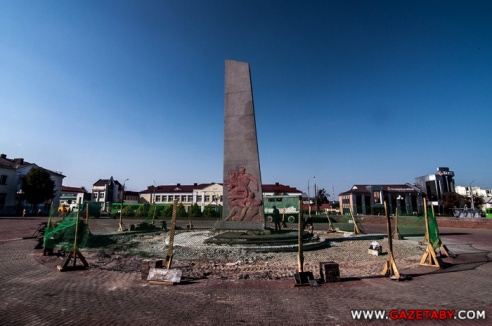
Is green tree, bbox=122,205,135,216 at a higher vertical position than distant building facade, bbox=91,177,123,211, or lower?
lower

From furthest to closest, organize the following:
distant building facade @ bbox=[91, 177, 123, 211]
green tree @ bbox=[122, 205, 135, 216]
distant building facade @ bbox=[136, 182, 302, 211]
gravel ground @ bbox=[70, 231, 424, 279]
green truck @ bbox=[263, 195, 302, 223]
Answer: distant building facade @ bbox=[91, 177, 123, 211], distant building facade @ bbox=[136, 182, 302, 211], green tree @ bbox=[122, 205, 135, 216], green truck @ bbox=[263, 195, 302, 223], gravel ground @ bbox=[70, 231, 424, 279]

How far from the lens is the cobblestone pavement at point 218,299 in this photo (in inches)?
194

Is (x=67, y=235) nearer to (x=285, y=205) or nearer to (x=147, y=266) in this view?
(x=147, y=266)

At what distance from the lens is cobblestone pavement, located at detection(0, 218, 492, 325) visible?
4.93 m

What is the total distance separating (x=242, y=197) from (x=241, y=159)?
7.98ft

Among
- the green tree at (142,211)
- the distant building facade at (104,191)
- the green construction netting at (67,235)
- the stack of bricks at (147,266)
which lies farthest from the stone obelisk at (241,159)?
the distant building facade at (104,191)

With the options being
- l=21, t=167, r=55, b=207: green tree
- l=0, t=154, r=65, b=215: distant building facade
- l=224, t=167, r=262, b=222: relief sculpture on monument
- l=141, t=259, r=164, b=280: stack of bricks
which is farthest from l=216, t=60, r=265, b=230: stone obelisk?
l=0, t=154, r=65, b=215: distant building facade

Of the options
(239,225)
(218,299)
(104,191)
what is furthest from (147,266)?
(104,191)

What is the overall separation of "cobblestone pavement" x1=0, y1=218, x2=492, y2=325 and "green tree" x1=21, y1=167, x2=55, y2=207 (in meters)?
53.0

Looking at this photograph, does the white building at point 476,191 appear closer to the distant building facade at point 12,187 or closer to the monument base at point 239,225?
the monument base at point 239,225

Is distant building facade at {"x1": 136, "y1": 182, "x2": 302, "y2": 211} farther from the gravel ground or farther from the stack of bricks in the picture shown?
the stack of bricks

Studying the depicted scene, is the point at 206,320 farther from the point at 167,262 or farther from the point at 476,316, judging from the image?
the point at 476,316

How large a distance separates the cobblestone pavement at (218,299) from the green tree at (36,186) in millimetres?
52974

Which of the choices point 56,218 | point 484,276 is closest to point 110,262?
point 56,218
